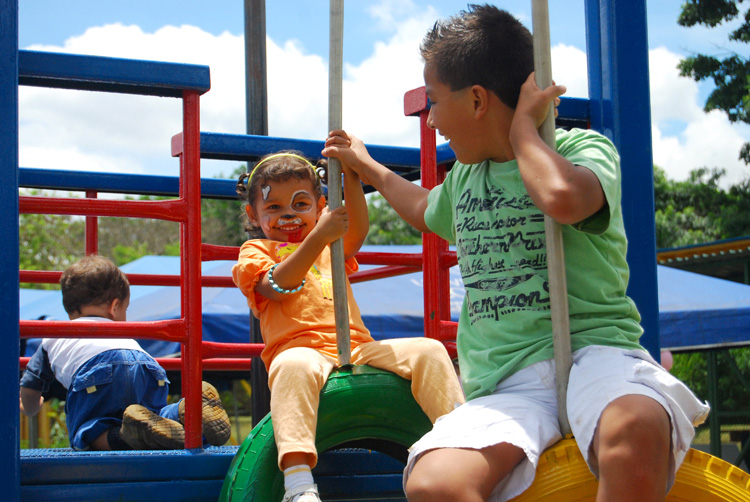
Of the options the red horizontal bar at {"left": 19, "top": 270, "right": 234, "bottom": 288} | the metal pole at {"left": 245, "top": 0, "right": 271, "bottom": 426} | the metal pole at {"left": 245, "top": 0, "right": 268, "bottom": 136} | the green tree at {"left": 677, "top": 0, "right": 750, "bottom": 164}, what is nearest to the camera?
the red horizontal bar at {"left": 19, "top": 270, "right": 234, "bottom": 288}

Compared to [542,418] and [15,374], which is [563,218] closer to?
[542,418]

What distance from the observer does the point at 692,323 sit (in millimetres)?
7605

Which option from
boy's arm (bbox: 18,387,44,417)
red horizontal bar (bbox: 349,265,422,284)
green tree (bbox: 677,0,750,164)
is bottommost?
boy's arm (bbox: 18,387,44,417)

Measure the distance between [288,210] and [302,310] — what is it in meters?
0.38

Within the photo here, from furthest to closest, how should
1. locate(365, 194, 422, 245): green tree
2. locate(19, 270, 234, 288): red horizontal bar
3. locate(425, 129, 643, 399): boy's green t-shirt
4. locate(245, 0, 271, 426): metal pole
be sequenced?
locate(365, 194, 422, 245): green tree
locate(245, 0, 271, 426): metal pole
locate(19, 270, 234, 288): red horizontal bar
locate(425, 129, 643, 399): boy's green t-shirt

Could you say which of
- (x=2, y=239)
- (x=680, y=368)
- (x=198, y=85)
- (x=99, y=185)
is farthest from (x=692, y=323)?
(x=2, y=239)

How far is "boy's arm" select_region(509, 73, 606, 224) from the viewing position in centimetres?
151

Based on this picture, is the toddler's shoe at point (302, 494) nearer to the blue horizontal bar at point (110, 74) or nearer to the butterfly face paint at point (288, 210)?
the butterfly face paint at point (288, 210)

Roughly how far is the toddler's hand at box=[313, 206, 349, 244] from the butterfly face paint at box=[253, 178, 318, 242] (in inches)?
18.3

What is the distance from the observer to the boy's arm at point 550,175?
1.51 meters

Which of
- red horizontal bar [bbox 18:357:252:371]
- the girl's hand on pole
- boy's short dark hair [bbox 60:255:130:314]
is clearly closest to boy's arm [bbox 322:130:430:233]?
the girl's hand on pole

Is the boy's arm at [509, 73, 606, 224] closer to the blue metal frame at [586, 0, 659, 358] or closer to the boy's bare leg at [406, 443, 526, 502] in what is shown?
the boy's bare leg at [406, 443, 526, 502]

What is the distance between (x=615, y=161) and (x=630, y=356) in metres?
0.41

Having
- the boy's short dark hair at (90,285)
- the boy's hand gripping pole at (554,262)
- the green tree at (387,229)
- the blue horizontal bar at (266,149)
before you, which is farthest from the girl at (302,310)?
the green tree at (387,229)
